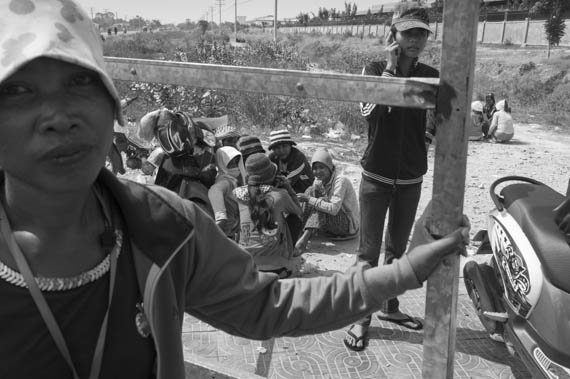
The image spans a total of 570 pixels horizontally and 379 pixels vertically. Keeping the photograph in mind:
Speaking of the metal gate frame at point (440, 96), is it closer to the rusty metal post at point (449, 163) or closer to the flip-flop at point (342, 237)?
the rusty metal post at point (449, 163)

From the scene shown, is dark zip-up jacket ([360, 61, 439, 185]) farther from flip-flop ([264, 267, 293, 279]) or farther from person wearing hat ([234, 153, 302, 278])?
flip-flop ([264, 267, 293, 279])

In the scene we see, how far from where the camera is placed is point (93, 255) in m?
1.01

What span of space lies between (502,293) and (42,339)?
2.37 meters

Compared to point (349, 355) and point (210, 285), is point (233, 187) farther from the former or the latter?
point (210, 285)

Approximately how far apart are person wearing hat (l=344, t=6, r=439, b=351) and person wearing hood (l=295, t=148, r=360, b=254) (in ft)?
4.46

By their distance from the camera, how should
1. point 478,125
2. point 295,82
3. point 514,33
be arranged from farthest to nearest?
point 514,33, point 478,125, point 295,82

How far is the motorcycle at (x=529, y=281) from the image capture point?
2133 mm

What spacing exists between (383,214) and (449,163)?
5.82ft

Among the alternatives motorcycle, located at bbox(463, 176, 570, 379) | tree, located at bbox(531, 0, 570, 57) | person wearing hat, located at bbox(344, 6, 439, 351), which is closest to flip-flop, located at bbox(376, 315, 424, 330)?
person wearing hat, located at bbox(344, 6, 439, 351)

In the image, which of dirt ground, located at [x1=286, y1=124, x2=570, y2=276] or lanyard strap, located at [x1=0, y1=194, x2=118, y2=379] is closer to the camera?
lanyard strap, located at [x1=0, y1=194, x2=118, y2=379]

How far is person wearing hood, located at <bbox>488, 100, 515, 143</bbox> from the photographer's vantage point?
9070 millimetres

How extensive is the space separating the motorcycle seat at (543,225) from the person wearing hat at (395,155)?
52 centimetres

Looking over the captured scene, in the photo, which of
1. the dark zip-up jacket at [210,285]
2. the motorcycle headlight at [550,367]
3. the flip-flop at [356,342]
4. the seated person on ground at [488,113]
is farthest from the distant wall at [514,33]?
the dark zip-up jacket at [210,285]

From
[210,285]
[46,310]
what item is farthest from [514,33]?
[46,310]
